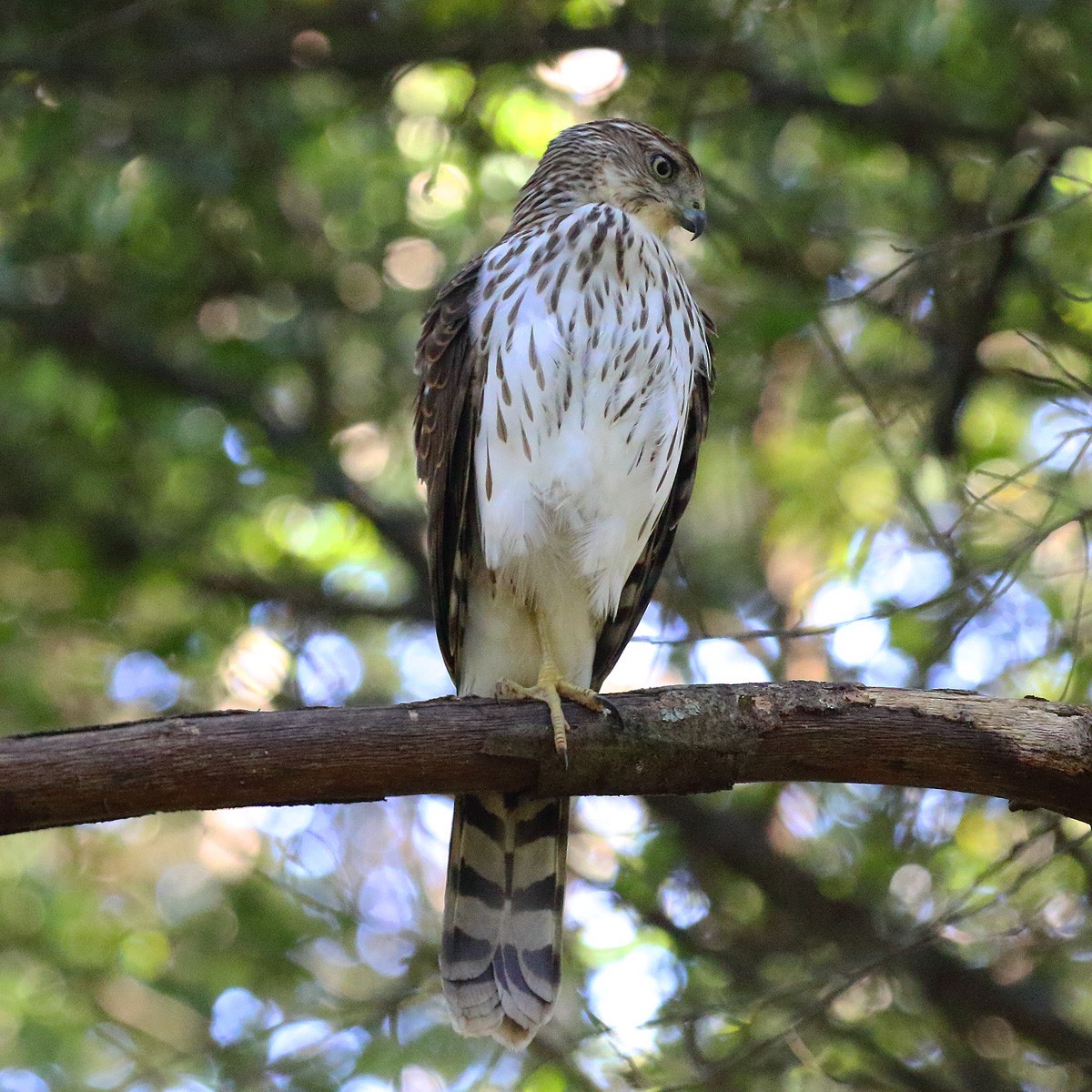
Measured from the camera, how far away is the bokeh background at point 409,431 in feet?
17.2

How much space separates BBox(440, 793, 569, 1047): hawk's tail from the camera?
4254mm

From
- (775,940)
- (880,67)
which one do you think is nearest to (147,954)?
(775,940)

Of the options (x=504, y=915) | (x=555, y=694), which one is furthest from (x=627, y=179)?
(x=504, y=915)

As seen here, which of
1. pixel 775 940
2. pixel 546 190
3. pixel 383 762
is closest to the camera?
pixel 383 762

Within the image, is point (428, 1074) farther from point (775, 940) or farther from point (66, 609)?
point (66, 609)

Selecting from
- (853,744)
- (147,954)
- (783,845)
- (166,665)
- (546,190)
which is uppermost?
(546,190)

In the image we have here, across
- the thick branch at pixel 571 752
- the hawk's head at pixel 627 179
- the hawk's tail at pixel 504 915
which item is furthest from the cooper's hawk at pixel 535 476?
the thick branch at pixel 571 752

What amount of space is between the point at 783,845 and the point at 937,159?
3035 mm

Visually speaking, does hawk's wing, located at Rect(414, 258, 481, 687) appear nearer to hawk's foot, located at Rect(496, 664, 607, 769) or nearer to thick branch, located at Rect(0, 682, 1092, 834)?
hawk's foot, located at Rect(496, 664, 607, 769)

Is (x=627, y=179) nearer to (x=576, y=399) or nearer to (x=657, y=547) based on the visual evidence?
(x=576, y=399)

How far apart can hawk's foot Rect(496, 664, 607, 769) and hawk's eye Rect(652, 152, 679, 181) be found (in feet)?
6.44

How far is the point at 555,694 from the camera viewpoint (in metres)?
3.75

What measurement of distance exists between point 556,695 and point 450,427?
1086mm

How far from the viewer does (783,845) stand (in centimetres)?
607
